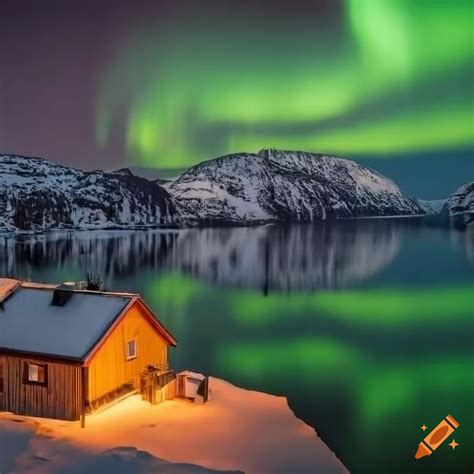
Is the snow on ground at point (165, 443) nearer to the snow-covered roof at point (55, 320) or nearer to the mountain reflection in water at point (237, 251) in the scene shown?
the snow-covered roof at point (55, 320)

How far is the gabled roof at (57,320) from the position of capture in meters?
3.51

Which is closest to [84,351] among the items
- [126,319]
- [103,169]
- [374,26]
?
Answer: [126,319]

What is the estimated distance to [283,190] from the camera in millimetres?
5141

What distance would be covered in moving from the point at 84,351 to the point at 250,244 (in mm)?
2171

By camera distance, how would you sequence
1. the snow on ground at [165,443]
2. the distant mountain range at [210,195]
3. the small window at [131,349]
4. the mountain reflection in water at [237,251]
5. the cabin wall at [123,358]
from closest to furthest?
the snow on ground at [165,443]
the cabin wall at [123,358]
the small window at [131,349]
the distant mountain range at [210,195]
the mountain reflection in water at [237,251]

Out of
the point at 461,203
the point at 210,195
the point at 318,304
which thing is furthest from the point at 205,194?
the point at 461,203

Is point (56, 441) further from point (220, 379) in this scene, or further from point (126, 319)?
point (220, 379)

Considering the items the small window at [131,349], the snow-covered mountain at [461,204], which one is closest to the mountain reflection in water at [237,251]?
the snow-covered mountain at [461,204]

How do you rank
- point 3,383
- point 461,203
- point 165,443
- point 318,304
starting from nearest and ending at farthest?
point 165,443
point 3,383
point 461,203
point 318,304

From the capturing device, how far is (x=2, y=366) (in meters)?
3.62

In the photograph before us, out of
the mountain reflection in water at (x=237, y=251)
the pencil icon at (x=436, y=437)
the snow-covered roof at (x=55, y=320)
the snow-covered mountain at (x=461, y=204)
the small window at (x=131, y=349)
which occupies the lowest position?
the pencil icon at (x=436, y=437)

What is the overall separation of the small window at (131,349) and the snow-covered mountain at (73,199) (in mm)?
1294

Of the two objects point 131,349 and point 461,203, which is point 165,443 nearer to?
point 131,349

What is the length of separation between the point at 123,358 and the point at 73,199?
5.32 feet
